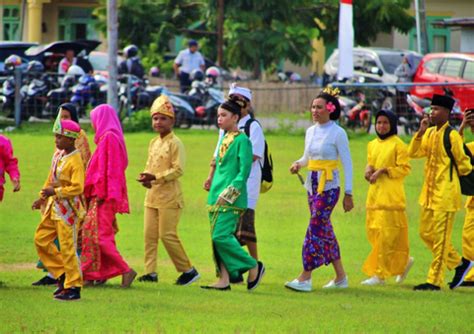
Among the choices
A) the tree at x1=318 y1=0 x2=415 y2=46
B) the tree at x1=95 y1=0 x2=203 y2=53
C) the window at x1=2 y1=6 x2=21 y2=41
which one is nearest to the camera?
the tree at x1=95 y1=0 x2=203 y2=53

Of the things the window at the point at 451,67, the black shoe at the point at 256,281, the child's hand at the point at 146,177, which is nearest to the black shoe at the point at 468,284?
the black shoe at the point at 256,281

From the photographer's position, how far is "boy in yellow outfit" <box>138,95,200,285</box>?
1127cm

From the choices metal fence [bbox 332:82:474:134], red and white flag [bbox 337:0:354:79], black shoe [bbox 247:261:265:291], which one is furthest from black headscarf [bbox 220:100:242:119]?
red and white flag [bbox 337:0:354:79]

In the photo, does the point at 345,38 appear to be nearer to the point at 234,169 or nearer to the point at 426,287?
the point at 426,287

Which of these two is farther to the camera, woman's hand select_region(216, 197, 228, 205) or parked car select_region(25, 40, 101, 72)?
parked car select_region(25, 40, 101, 72)

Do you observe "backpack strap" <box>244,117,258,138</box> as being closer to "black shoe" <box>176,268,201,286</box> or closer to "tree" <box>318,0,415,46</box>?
"black shoe" <box>176,268,201,286</box>

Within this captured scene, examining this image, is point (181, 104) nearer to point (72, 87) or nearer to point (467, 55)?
point (72, 87)

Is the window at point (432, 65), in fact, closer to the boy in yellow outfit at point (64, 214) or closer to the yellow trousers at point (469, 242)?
the yellow trousers at point (469, 242)

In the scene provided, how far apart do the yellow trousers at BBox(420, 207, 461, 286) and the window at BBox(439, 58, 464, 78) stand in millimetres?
18301

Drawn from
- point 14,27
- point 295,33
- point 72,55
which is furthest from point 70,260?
point 14,27

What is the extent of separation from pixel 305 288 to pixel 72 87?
17.0m

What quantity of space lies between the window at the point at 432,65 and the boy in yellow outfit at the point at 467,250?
59.3 feet

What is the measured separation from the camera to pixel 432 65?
98.4 feet

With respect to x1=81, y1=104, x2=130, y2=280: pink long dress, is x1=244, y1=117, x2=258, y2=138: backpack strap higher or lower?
higher
